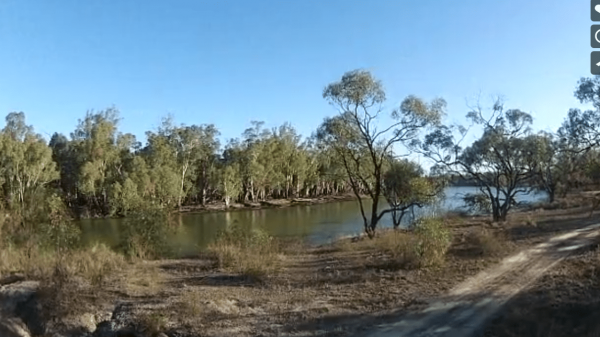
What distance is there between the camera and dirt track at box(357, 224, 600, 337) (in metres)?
9.94

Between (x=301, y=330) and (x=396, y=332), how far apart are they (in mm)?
2022

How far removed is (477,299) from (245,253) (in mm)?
8861

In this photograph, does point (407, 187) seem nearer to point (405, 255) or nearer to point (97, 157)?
point (405, 255)

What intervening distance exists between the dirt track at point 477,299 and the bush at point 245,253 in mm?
6097

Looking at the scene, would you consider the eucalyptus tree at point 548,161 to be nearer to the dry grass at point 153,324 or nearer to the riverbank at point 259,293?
the riverbank at point 259,293

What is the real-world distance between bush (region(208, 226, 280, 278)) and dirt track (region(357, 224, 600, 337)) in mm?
6097

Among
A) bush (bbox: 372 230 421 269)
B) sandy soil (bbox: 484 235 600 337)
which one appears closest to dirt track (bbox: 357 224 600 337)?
sandy soil (bbox: 484 235 600 337)

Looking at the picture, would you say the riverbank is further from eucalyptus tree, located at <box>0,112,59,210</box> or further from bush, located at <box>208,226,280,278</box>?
eucalyptus tree, located at <box>0,112,59,210</box>

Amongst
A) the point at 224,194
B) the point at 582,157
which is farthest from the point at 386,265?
the point at 224,194

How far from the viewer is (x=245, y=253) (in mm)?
18000

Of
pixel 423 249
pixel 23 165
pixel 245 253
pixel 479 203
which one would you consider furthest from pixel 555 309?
pixel 23 165

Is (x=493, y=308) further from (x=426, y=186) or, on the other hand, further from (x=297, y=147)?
(x=297, y=147)

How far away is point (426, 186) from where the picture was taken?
28.5m

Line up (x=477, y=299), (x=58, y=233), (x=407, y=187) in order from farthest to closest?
(x=407, y=187) < (x=58, y=233) < (x=477, y=299)
